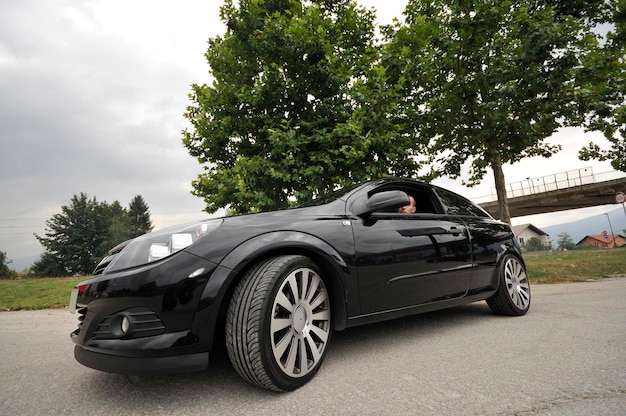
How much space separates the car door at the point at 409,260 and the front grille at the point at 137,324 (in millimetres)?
1243

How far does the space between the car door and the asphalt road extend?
38 cm

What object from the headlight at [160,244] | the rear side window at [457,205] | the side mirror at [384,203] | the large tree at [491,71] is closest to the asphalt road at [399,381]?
the headlight at [160,244]

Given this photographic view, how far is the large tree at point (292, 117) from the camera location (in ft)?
23.2

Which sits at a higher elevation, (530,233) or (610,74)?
(610,74)

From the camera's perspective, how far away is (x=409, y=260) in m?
2.54

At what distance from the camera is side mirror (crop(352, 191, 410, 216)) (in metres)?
2.38

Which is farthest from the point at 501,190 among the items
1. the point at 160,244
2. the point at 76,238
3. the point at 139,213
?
the point at 139,213

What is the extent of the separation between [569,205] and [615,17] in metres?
37.0

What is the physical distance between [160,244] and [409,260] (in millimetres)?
1756

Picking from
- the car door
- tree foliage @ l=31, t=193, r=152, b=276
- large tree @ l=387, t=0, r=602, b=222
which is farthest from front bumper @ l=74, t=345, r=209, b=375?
tree foliage @ l=31, t=193, r=152, b=276

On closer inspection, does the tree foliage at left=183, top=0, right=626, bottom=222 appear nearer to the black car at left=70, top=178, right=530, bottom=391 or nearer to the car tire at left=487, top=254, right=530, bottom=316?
the car tire at left=487, top=254, right=530, bottom=316

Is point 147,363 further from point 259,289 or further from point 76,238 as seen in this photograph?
point 76,238

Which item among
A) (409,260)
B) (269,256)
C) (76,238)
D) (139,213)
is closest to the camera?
→ (269,256)

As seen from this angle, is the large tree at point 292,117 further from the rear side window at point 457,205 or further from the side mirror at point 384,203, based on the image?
the side mirror at point 384,203
